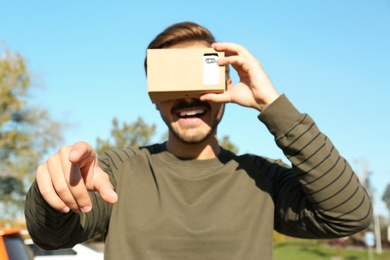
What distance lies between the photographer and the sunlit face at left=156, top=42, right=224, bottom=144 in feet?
8.27

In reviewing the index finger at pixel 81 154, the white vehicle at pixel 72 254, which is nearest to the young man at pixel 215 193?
the index finger at pixel 81 154

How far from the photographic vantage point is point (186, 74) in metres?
2.39

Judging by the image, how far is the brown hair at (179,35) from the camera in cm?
280

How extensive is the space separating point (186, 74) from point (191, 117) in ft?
0.75

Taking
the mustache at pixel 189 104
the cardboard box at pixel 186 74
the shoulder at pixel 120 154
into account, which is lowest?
the shoulder at pixel 120 154

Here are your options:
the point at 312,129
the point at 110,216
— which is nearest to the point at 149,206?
the point at 110,216

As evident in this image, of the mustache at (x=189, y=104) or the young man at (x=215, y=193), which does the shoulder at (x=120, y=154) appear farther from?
the mustache at (x=189, y=104)

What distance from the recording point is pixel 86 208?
1.83 m

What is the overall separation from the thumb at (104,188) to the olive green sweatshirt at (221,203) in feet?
1.11

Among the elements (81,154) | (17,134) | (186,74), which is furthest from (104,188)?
(17,134)

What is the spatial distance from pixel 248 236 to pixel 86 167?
844mm

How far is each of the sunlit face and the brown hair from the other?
363 millimetres

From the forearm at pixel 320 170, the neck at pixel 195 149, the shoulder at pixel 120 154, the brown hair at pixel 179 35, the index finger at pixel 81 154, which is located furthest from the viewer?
the brown hair at pixel 179 35

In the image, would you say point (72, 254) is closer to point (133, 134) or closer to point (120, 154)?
point (120, 154)
